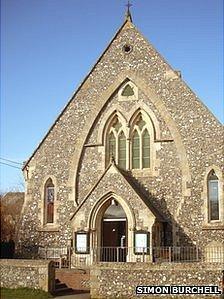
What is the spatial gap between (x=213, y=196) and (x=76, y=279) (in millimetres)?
8546

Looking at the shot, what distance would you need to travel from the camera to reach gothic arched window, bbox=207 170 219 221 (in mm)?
26625

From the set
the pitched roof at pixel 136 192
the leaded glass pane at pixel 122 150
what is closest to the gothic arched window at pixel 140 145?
the leaded glass pane at pixel 122 150

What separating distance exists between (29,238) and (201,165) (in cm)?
1085

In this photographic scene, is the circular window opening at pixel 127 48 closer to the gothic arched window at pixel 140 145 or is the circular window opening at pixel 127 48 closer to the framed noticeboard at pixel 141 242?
the gothic arched window at pixel 140 145

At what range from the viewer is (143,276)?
65.6ft

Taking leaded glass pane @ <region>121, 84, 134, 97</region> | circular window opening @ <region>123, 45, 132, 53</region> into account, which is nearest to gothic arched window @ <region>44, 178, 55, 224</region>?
leaded glass pane @ <region>121, 84, 134, 97</region>

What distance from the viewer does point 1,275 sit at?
22.1 m

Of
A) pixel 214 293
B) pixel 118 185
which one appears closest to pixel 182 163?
pixel 118 185

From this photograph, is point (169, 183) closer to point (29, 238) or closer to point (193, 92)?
point (193, 92)

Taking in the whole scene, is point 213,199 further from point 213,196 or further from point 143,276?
point 143,276

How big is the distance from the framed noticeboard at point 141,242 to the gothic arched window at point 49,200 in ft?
20.2

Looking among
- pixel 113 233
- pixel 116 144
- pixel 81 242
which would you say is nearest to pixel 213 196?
pixel 116 144

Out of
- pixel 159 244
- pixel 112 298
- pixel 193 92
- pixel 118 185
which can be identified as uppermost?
pixel 193 92

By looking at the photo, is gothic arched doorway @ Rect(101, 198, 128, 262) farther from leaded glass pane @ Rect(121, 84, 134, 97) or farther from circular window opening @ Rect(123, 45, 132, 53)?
circular window opening @ Rect(123, 45, 132, 53)
